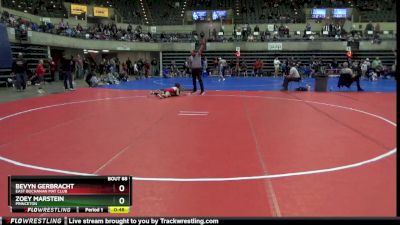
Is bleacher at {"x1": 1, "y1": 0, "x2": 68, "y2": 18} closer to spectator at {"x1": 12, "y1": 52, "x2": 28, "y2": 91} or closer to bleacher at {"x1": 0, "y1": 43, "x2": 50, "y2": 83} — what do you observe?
bleacher at {"x1": 0, "y1": 43, "x2": 50, "y2": 83}

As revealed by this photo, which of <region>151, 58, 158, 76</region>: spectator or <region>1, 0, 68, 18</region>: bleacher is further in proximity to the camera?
<region>151, 58, 158, 76</region>: spectator

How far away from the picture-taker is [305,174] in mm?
4699

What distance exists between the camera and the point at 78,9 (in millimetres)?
41812

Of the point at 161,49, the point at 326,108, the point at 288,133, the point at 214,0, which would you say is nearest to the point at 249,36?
the point at 161,49

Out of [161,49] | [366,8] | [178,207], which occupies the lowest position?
[178,207]

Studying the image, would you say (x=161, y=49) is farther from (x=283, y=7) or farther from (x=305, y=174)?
(x=305, y=174)

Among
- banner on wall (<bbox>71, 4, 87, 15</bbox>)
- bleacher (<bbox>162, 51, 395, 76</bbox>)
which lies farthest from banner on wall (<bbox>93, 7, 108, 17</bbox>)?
bleacher (<bbox>162, 51, 395, 76</bbox>)

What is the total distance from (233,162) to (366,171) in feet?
5.27

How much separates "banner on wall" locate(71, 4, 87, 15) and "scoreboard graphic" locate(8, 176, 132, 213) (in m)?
41.9

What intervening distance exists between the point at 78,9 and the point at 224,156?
39.9 metres

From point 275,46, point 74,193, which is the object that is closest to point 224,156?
point 74,193

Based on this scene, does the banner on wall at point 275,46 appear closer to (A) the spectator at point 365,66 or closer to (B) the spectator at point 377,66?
(A) the spectator at point 365,66

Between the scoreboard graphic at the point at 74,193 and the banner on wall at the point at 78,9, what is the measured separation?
4195cm

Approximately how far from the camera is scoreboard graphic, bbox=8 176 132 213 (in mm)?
1861
